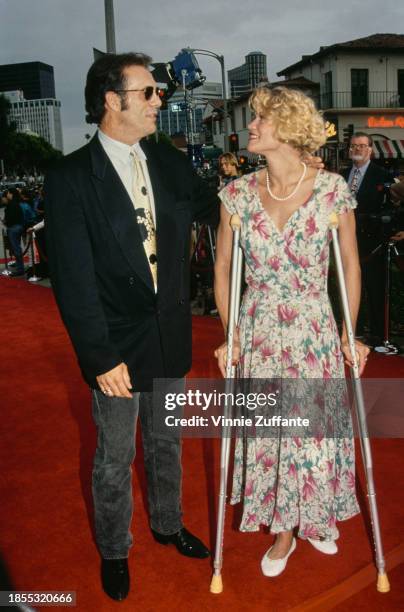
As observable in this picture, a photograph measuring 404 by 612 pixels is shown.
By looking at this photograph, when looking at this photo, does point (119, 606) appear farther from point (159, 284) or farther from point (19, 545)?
point (159, 284)

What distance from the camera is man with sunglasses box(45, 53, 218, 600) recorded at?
253 centimetres

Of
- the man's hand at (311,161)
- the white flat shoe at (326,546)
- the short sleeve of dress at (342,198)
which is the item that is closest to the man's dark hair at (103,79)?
the man's hand at (311,161)

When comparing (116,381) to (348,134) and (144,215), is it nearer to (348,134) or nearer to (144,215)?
(144,215)

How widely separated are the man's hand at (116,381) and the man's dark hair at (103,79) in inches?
43.5

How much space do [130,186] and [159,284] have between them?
455 mm

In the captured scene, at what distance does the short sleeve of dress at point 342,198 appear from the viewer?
2.71 meters

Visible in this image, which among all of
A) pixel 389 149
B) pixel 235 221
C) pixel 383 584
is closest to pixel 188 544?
pixel 383 584

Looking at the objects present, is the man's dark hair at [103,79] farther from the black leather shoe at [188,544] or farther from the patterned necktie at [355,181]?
the patterned necktie at [355,181]

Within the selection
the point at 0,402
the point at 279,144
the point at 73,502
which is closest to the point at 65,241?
the point at 279,144

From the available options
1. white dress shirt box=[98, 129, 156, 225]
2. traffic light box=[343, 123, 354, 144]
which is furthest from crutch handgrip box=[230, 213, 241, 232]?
traffic light box=[343, 123, 354, 144]

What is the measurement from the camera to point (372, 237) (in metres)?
6.90

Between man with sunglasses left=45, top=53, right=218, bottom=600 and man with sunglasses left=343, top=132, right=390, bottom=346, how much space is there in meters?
4.25

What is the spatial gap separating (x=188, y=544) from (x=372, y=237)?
4.67 metres

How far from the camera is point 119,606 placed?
2.84 m
